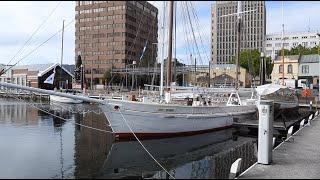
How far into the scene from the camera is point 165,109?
21984 millimetres

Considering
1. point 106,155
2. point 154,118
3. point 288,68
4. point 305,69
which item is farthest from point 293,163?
point 288,68

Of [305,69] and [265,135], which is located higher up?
[305,69]

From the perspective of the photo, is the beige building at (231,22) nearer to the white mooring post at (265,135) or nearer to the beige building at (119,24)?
the beige building at (119,24)

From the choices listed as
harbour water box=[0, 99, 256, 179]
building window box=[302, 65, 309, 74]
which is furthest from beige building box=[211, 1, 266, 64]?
harbour water box=[0, 99, 256, 179]

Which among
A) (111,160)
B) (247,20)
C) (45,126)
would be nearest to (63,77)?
(247,20)

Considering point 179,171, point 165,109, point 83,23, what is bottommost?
point 179,171

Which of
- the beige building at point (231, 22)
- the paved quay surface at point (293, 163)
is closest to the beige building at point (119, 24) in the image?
the beige building at point (231, 22)

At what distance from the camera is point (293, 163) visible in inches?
470

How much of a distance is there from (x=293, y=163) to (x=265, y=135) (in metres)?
1.28

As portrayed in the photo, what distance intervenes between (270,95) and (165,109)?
15818 millimetres

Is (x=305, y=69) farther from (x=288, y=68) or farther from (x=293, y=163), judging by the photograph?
(x=293, y=163)

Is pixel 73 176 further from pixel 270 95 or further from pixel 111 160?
pixel 270 95

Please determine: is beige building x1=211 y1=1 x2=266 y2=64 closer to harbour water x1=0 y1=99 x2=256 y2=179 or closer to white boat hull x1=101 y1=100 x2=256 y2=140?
white boat hull x1=101 y1=100 x2=256 y2=140

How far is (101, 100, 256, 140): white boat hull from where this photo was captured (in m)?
21.1
